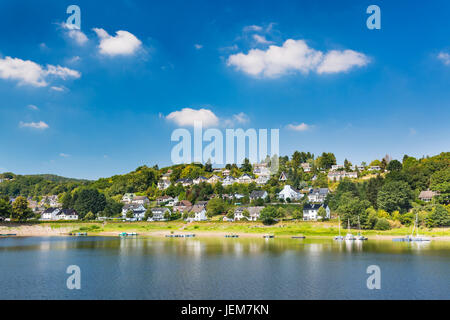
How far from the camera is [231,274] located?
39.8 m

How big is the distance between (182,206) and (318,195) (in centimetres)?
4814

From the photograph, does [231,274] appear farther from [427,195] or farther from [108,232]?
[108,232]

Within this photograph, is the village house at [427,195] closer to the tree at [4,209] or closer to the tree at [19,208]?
the tree at [19,208]

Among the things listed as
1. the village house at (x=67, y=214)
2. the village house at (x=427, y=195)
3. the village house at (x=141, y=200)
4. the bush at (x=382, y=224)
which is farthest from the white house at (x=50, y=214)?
the village house at (x=427, y=195)

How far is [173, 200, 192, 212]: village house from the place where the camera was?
124850 millimetres

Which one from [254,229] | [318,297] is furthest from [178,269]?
[254,229]

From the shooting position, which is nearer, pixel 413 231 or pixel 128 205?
pixel 413 231

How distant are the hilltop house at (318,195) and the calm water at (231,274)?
61648mm

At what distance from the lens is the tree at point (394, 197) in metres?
85.8

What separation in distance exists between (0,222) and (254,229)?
255 feet

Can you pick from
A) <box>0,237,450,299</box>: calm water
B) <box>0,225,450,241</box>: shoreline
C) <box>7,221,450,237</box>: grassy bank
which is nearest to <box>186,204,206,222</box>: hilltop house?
<box>7,221,450,237</box>: grassy bank

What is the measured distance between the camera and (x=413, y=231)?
7594 centimetres

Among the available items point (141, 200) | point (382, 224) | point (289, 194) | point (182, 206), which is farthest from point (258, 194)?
point (382, 224)

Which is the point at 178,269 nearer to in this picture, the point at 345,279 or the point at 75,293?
the point at 75,293
